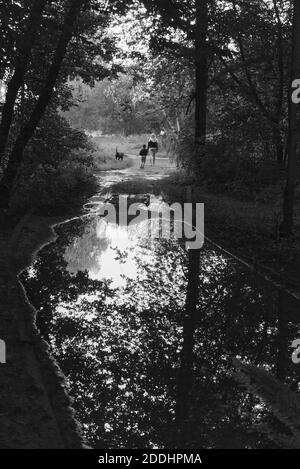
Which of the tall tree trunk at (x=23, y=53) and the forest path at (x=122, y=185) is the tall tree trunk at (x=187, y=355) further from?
the forest path at (x=122, y=185)

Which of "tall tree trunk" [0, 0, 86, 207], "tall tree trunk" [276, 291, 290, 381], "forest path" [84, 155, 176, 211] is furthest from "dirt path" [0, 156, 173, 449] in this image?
"forest path" [84, 155, 176, 211]

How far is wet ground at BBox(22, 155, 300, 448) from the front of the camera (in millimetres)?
4012

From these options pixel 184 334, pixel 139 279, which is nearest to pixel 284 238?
pixel 139 279

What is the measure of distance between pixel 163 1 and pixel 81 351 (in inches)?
368

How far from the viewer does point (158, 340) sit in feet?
18.8

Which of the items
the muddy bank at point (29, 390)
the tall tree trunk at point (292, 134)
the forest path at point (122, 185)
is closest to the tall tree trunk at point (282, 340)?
the muddy bank at point (29, 390)

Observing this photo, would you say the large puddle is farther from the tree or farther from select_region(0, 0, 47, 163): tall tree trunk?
select_region(0, 0, 47, 163): tall tree trunk

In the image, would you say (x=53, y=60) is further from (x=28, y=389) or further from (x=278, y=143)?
(x=28, y=389)

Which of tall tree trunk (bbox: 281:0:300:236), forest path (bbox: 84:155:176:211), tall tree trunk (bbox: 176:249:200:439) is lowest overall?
tall tree trunk (bbox: 176:249:200:439)

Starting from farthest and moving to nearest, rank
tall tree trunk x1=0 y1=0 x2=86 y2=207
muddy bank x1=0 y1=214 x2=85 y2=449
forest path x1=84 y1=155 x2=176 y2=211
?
forest path x1=84 y1=155 x2=176 y2=211 → tall tree trunk x1=0 y1=0 x2=86 y2=207 → muddy bank x1=0 y1=214 x2=85 y2=449

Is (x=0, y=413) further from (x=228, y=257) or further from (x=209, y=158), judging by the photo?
(x=209, y=158)

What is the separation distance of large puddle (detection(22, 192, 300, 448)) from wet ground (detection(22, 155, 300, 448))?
12mm

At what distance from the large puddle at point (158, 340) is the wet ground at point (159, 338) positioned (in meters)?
0.01

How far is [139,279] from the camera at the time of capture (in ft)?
26.9
